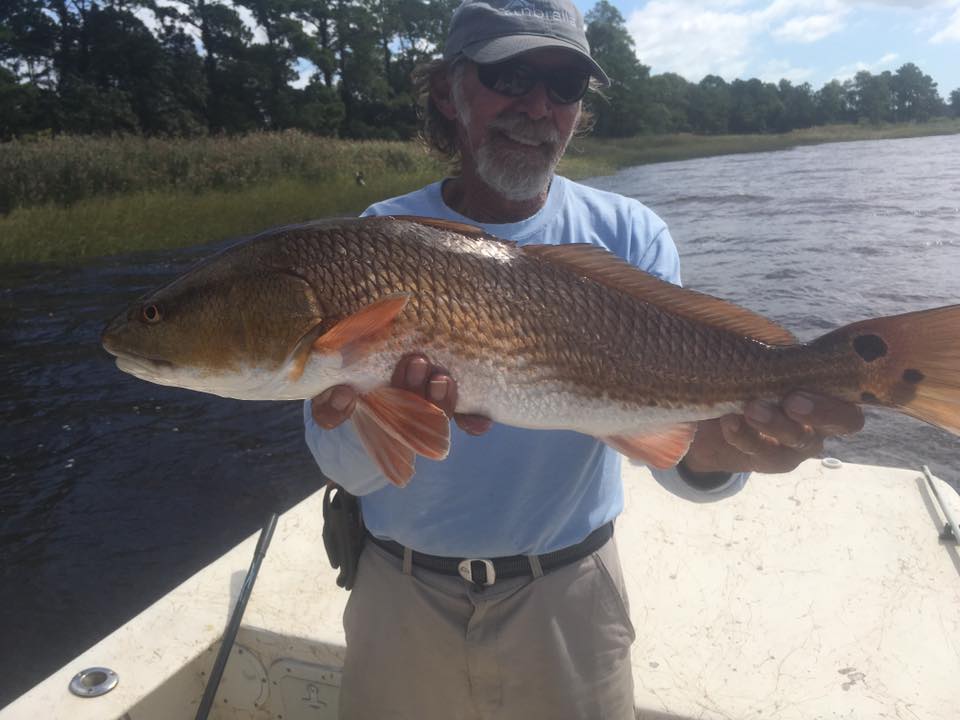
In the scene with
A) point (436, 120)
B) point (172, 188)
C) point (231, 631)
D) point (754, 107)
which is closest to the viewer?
point (231, 631)

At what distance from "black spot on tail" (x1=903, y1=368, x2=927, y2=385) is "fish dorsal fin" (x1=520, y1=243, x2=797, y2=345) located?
0.32 m

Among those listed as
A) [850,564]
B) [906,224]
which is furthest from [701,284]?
[850,564]

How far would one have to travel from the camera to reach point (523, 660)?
2332 millimetres

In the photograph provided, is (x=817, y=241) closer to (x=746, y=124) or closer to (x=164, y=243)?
(x=164, y=243)

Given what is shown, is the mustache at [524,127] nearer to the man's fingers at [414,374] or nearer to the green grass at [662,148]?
the man's fingers at [414,374]

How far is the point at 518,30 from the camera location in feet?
8.30

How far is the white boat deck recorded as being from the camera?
260cm

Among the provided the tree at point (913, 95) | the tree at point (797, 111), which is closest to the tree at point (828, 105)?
the tree at point (797, 111)

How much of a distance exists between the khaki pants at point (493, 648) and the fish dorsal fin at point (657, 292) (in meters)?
0.88

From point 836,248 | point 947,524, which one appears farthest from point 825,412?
point 836,248

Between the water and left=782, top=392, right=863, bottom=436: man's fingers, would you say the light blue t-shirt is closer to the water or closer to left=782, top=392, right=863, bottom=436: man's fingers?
left=782, top=392, right=863, bottom=436: man's fingers

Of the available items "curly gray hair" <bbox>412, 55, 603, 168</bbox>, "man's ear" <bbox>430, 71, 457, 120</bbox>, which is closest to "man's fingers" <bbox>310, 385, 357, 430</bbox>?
"man's ear" <bbox>430, 71, 457, 120</bbox>

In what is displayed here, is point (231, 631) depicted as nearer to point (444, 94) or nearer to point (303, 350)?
point (303, 350)

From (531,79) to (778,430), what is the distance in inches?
57.7
